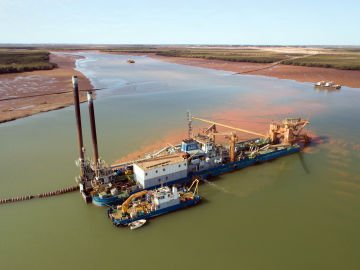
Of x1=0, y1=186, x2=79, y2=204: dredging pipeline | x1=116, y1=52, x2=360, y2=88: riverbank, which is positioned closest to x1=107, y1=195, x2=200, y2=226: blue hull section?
x1=0, y1=186, x2=79, y2=204: dredging pipeline

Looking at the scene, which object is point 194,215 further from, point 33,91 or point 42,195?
point 33,91

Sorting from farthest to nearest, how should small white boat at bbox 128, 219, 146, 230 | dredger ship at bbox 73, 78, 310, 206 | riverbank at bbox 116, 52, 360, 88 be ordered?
riverbank at bbox 116, 52, 360, 88, dredger ship at bbox 73, 78, 310, 206, small white boat at bbox 128, 219, 146, 230

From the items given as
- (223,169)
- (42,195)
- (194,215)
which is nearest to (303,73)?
(223,169)

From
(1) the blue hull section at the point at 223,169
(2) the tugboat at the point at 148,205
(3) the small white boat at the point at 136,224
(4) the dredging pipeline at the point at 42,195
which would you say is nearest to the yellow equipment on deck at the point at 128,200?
(2) the tugboat at the point at 148,205

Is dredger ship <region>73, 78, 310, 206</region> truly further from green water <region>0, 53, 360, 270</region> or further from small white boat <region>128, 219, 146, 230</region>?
small white boat <region>128, 219, 146, 230</region>

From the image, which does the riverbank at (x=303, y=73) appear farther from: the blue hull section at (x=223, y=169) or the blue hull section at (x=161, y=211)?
the blue hull section at (x=161, y=211)
